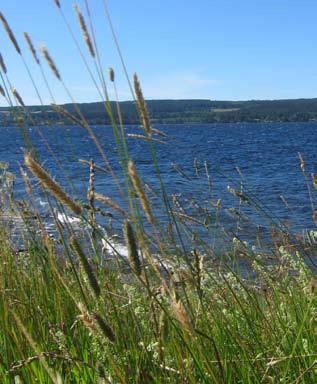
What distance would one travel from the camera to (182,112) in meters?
118

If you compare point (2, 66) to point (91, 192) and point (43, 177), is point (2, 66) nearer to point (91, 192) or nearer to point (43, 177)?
point (91, 192)

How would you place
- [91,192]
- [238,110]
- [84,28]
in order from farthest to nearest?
[238,110], [91,192], [84,28]

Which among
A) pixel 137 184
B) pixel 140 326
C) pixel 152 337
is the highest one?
pixel 137 184

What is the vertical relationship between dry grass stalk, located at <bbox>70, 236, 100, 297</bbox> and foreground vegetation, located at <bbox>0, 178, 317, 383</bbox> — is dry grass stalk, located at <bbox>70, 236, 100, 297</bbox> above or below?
above

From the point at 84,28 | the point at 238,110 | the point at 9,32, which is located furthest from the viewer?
the point at 238,110

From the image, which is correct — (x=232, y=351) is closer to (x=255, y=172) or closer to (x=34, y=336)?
(x=34, y=336)

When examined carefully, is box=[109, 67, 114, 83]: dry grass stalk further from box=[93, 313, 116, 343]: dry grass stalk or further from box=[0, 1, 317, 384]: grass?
box=[93, 313, 116, 343]: dry grass stalk

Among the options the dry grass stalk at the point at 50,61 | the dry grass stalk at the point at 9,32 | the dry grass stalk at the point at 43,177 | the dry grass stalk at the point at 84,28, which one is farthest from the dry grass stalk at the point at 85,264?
the dry grass stalk at the point at 9,32

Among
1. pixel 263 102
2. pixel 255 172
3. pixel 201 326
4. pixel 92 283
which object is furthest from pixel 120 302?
pixel 263 102

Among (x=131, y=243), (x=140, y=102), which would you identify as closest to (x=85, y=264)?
(x=131, y=243)

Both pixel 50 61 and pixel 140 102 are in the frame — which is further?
pixel 50 61

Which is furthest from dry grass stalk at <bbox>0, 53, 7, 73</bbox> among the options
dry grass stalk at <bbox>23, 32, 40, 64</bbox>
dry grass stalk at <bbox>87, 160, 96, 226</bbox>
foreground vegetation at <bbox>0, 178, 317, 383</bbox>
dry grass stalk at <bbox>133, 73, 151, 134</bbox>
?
dry grass stalk at <bbox>133, 73, 151, 134</bbox>

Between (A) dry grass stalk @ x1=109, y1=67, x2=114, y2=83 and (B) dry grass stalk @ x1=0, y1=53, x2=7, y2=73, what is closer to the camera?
(A) dry grass stalk @ x1=109, y1=67, x2=114, y2=83

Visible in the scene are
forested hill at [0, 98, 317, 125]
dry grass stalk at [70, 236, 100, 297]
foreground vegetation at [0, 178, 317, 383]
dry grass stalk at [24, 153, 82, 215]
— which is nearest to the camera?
dry grass stalk at [24, 153, 82, 215]
